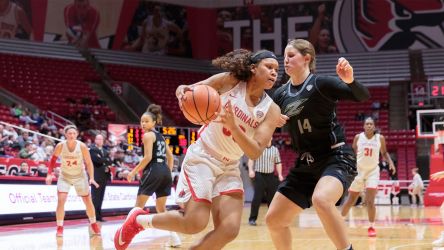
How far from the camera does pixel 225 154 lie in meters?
4.64

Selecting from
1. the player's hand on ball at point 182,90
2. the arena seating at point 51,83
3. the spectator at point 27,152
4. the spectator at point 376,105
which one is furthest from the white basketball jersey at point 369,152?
the spectator at point 376,105

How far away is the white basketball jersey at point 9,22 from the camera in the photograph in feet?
85.3

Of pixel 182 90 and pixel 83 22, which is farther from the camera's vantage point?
pixel 83 22

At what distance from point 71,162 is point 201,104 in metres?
6.18

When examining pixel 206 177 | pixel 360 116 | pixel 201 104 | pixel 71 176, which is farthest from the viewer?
pixel 360 116

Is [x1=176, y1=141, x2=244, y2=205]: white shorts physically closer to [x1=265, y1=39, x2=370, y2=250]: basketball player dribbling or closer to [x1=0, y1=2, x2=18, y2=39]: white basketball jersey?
[x1=265, y1=39, x2=370, y2=250]: basketball player dribbling

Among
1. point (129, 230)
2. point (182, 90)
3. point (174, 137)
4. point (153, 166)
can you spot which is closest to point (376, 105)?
point (174, 137)

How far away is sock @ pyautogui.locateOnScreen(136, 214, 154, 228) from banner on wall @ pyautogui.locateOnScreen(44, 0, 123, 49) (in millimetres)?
24049

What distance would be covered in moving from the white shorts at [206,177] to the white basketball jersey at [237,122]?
66 millimetres

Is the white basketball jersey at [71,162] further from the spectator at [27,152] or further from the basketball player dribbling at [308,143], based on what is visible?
the basketball player dribbling at [308,143]

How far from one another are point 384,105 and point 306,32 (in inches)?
230

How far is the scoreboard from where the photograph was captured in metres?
21.4

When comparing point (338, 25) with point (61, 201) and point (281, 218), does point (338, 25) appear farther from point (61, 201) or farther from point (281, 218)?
point (281, 218)

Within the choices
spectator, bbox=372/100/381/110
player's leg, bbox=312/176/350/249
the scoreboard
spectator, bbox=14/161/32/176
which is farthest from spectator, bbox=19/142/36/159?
spectator, bbox=372/100/381/110
